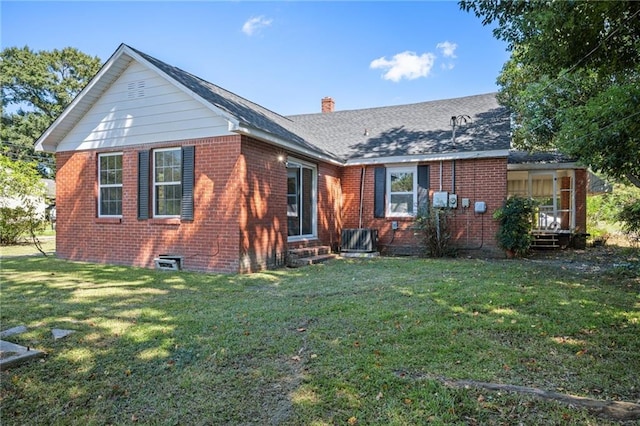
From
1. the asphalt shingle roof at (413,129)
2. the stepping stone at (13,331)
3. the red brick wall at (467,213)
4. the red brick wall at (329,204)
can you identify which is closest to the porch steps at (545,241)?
the red brick wall at (467,213)

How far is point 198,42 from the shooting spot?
11.8m

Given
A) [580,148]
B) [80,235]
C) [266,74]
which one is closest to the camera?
[580,148]

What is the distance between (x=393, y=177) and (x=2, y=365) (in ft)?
34.6

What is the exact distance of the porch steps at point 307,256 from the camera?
966cm

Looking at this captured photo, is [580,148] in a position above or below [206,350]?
above

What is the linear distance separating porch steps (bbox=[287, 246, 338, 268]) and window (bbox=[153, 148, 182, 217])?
2.94m

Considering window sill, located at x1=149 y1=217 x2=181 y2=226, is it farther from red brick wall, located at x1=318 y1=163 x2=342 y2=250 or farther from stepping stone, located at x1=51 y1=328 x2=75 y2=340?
stepping stone, located at x1=51 y1=328 x2=75 y2=340

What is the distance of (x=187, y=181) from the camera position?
8.76m

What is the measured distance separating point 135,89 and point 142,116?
2.27 feet

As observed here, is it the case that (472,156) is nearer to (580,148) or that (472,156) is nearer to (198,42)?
(580,148)

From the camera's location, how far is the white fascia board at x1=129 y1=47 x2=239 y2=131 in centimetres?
787

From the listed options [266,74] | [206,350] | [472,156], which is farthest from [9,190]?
[472,156]

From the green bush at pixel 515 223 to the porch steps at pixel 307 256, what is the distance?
469cm

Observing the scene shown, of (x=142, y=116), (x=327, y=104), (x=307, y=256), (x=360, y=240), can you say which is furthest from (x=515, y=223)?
(x=327, y=104)
